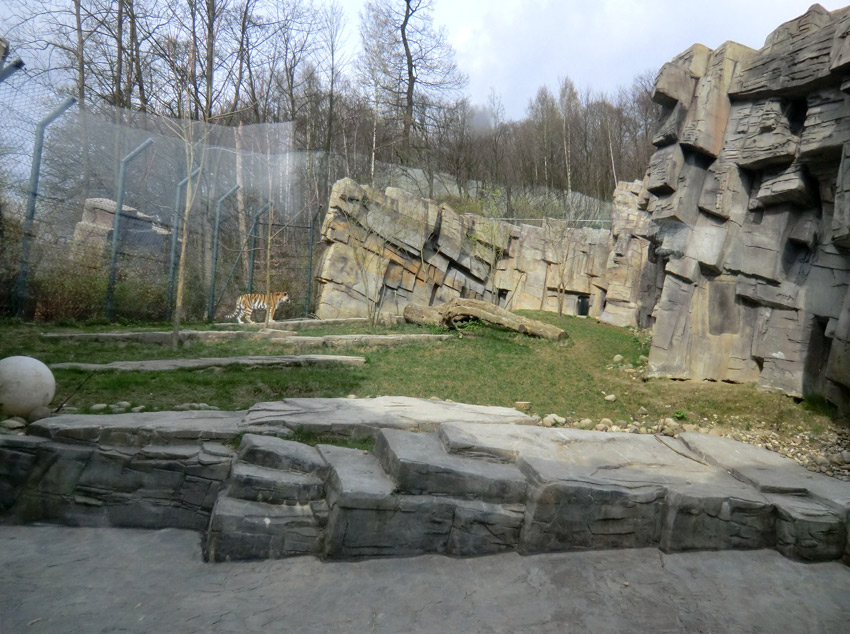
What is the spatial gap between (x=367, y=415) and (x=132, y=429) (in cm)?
187

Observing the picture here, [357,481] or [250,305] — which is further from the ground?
[250,305]

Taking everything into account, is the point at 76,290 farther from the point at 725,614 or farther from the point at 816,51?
the point at 816,51

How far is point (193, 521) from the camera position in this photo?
4336 mm

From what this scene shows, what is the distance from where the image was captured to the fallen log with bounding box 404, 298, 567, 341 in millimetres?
12148

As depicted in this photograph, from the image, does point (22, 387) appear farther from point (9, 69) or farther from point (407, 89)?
point (407, 89)

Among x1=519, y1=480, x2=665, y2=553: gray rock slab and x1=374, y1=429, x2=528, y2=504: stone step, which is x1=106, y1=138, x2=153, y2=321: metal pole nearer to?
x1=374, y1=429, x2=528, y2=504: stone step

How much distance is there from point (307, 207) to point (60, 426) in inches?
458

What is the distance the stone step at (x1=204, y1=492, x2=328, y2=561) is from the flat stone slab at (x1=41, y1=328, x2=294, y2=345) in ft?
18.1

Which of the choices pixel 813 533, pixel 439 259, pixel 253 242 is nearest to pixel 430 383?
pixel 813 533

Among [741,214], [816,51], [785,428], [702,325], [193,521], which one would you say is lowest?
[193,521]

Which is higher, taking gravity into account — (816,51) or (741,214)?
(816,51)

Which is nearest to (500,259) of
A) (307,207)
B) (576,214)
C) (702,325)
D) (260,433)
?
(576,214)

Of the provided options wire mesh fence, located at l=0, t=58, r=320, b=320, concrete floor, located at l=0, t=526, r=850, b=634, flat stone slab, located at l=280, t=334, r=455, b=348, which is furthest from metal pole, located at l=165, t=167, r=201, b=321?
concrete floor, located at l=0, t=526, r=850, b=634

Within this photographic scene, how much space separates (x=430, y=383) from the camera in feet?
26.3
